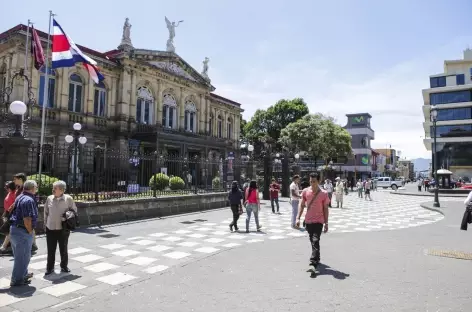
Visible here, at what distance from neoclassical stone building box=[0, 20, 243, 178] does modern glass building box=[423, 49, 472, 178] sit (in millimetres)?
43146

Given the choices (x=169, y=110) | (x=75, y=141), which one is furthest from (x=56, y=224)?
(x=169, y=110)

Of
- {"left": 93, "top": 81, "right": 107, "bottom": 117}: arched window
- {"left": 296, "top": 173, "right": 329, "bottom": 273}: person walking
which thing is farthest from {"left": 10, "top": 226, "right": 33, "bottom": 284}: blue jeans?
{"left": 93, "top": 81, "right": 107, "bottom": 117}: arched window

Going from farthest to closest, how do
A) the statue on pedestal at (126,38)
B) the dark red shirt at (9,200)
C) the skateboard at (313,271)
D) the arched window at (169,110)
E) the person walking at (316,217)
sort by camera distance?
the arched window at (169,110)
the statue on pedestal at (126,38)
the dark red shirt at (9,200)
the person walking at (316,217)
the skateboard at (313,271)

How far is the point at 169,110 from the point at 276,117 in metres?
23.1

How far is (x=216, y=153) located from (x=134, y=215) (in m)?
22.9

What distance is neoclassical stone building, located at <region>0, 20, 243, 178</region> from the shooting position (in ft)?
72.1

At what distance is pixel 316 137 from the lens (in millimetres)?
42406

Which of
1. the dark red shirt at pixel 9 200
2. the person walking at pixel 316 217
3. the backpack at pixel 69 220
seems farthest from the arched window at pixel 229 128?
the backpack at pixel 69 220

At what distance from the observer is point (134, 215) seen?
42.5 feet

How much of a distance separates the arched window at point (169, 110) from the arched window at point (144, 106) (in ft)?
5.02

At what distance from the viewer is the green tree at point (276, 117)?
50.2 meters

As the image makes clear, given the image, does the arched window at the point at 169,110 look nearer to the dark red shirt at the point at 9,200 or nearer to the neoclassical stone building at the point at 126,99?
the neoclassical stone building at the point at 126,99

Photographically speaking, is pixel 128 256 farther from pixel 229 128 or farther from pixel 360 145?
pixel 360 145

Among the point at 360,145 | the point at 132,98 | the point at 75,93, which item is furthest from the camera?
the point at 360,145
